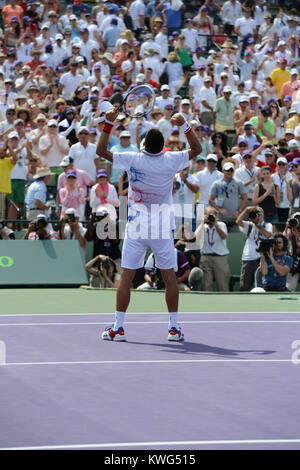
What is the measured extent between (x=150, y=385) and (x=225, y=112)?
15.4 meters

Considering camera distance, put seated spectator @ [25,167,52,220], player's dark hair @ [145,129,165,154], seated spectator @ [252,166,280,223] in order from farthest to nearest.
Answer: seated spectator @ [252,166,280,223]
seated spectator @ [25,167,52,220]
player's dark hair @ [145,129,165,154]

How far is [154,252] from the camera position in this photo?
1045cm

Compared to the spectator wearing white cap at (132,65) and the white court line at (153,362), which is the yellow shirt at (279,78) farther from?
the white court line at (153,362)

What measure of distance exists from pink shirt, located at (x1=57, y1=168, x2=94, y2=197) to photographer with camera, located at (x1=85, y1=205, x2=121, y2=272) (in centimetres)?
137

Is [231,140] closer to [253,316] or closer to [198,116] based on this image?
[198,116]

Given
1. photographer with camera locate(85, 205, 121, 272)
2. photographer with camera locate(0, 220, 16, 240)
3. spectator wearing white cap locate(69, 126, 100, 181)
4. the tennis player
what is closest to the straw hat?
photographer with camera locate(0, 220, 16, 240)

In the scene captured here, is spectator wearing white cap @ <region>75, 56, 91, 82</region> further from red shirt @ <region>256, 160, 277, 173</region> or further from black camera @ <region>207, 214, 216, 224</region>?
black camera @ <region>207, 214, 216, 224</region>

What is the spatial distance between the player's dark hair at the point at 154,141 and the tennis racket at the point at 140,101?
1.07m

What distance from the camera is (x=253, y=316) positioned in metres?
12.8

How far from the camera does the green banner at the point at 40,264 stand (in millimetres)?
16734

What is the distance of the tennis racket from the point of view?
11180mm

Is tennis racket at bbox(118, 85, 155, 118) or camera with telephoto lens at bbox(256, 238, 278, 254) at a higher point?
tennis racket at bbox(118, 85, 155, 118)
